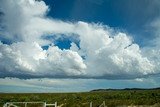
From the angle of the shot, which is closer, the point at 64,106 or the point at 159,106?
the point at 159,106

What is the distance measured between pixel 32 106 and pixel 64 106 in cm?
599

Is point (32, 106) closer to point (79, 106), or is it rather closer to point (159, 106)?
point (79, 106)

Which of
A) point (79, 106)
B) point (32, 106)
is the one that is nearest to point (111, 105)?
point (79, 106)

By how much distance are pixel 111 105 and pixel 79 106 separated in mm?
5737

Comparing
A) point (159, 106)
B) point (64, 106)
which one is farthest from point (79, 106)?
point (159, 106)

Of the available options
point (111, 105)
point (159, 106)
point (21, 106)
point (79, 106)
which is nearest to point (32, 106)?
point (21, 106)

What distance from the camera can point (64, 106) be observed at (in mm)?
59938

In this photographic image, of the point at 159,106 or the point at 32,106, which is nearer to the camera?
the point at 159,106

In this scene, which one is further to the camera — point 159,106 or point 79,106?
point 79,106

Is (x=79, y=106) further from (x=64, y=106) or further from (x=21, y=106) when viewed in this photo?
(x=21, y=106)

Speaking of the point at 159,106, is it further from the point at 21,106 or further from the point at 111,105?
the point at 21,106

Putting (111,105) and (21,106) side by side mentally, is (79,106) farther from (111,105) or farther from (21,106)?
(21,106)

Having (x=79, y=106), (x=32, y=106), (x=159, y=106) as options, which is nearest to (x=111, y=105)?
(x=79, y=106)

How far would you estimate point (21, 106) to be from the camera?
58938 millimetres
